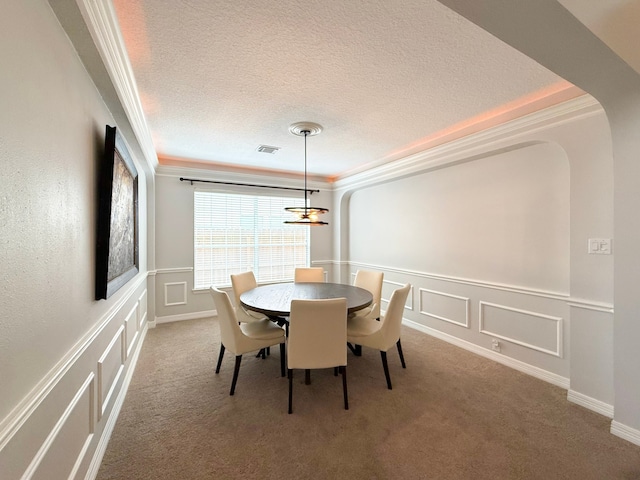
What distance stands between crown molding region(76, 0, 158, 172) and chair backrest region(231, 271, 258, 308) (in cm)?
187

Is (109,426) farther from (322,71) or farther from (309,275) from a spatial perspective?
(322,71)

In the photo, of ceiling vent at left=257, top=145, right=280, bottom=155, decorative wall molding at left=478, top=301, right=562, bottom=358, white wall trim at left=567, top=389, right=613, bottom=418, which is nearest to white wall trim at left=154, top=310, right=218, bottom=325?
ceiling vent at left=257, top=145, right=280, bottom=155

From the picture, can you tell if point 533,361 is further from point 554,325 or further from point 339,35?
point 339,35

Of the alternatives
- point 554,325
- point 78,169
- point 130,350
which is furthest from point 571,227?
point 130,350

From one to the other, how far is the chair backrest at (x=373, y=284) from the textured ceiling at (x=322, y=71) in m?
1.70

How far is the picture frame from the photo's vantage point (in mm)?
1742

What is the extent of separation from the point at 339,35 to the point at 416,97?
1034 mm

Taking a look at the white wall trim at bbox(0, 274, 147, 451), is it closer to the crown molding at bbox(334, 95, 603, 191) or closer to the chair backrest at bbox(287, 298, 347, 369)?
the chair backrest at bbox(287, 298, 347, 369)

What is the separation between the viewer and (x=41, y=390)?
1.06 metres

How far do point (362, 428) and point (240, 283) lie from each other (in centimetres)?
222

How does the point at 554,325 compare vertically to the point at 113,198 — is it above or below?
below

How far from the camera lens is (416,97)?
2.43 meters

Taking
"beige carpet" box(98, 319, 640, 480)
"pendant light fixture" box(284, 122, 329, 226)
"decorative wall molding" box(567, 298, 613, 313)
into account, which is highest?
"pendant light fixture" box(284, 122, 329, 226)

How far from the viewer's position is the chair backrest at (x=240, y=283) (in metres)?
3.51
